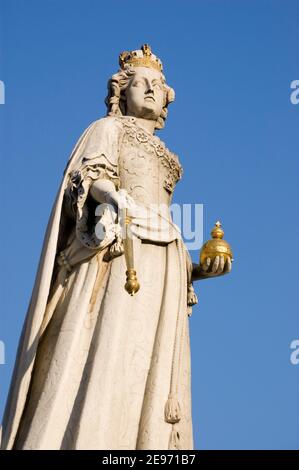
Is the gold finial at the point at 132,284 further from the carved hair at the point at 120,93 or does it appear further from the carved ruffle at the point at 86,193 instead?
the carved hair at the point at 120,93

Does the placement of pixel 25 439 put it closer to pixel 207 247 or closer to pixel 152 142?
pixel 207 247

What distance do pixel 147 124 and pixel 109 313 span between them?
2.95 m

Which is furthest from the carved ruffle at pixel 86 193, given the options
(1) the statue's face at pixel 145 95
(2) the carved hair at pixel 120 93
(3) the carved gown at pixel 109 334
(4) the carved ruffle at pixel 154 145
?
(2) the carved hair at pixel 120 93

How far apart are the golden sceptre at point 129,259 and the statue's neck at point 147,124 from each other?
1803 mm

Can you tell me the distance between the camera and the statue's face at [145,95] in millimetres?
15297

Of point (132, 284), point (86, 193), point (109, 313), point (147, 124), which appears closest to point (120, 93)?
point (147, 124)

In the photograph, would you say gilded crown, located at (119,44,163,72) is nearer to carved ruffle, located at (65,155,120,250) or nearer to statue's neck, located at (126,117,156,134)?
statue's neck, located at (126,117,156,134)

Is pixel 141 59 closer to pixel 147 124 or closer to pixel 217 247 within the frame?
pixel 147 124

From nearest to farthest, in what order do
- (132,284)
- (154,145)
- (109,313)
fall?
(132,284) < (109,313) < (154,145)

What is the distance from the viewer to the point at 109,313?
527 inches

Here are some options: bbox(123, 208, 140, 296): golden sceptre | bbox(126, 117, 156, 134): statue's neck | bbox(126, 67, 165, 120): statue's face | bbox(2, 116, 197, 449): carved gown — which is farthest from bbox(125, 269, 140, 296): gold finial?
bbox(126, 67, 165, 120): statue's face

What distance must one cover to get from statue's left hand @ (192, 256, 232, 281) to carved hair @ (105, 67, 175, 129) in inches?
81.2

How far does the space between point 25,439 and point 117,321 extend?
153 centimetres

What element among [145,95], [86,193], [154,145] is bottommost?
[86,193]
